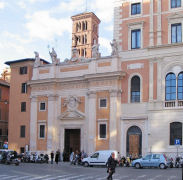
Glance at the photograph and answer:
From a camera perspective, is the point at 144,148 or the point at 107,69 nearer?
the point at 144,148

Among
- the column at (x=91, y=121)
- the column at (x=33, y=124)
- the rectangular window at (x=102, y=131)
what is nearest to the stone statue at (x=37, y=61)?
the column at (x=33, y=124)

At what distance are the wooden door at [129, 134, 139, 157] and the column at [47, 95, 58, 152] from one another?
9123 mm

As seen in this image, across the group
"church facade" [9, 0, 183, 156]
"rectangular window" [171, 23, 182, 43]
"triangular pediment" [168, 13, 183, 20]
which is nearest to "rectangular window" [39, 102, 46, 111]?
"church facade" [9, 0, 183, 156]

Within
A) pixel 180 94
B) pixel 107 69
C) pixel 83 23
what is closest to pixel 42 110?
pixel 107 69

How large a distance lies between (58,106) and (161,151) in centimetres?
1327

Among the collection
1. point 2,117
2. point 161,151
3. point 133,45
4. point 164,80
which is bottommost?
point 161,151

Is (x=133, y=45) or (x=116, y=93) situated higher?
(x=133, y=45)

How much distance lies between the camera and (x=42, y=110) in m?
43.8

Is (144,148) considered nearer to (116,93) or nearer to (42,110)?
(116,93)

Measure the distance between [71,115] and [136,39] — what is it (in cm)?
1093

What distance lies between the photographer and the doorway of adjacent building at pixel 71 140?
139 ft

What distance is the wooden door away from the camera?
3784cm

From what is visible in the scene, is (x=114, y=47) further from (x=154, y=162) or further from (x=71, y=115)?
(x=154, y=162)

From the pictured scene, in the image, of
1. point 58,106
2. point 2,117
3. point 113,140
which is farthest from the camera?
point 2,117
